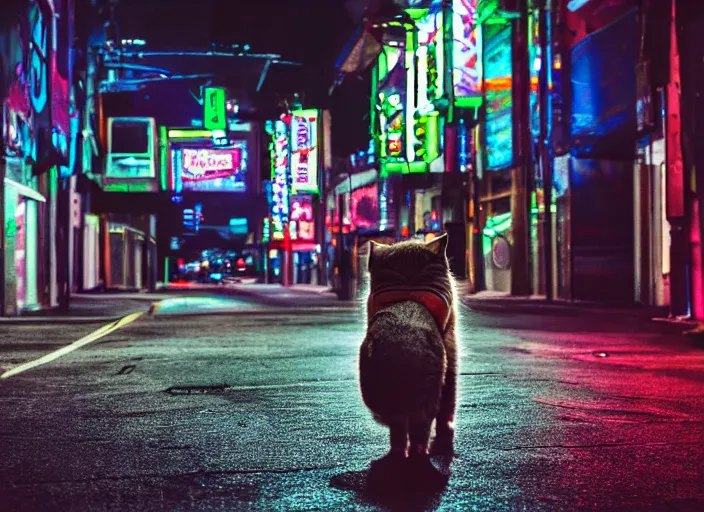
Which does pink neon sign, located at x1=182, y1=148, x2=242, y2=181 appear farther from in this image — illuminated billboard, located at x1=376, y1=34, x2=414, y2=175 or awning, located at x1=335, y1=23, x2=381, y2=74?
illuminated billboard, located at x1=376, y1=34, x2=414, y2=175

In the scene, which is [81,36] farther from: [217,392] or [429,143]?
[217,392]

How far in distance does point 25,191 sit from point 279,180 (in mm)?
33502

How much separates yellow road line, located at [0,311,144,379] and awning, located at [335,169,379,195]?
26.5 metres

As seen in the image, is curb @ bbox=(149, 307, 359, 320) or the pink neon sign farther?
the pink neon sign

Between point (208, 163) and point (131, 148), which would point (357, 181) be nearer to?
point (131, 148)

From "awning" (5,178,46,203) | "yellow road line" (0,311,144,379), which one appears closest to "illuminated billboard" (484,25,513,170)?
"awning" (5,178,46,203)

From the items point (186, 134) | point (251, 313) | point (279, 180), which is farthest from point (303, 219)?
point (251, 313)

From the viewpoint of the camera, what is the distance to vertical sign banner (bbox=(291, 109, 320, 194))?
50.2 metres

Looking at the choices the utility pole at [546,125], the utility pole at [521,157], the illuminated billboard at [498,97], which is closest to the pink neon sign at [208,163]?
the illuminated billboard at [498,97]

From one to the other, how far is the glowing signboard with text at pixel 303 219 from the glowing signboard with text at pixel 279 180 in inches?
19.7

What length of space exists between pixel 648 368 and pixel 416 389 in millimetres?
5786

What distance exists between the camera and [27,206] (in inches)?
832

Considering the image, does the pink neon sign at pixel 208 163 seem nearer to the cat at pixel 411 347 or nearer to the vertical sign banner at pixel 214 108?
the vertical sign banner at pixel 214 108

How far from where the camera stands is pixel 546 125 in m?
26.8
